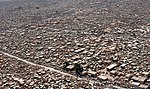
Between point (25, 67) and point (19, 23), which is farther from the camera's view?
point (19, 23)

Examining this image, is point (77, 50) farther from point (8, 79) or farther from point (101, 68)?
point (8, 79)

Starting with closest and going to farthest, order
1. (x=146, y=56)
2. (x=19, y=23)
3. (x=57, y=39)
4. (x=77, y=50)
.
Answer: (x=146, y=56) < (x=77, y=50) < (x=57, y=39) < (x=19, y=23)

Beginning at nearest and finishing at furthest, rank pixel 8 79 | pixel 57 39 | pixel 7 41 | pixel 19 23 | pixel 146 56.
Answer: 1. pixel 8 79
2. pixel 146 56
3. pixel 57 39
4. pixel 7 41
5. pixel 19 23

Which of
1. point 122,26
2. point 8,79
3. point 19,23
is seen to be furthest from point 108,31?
point 19,23

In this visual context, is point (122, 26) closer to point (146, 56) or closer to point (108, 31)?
point (108, 31)

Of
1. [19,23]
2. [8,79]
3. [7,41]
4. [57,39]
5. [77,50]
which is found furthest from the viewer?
[19,23]

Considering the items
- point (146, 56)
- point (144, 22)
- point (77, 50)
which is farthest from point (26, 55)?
point (144, 22)
